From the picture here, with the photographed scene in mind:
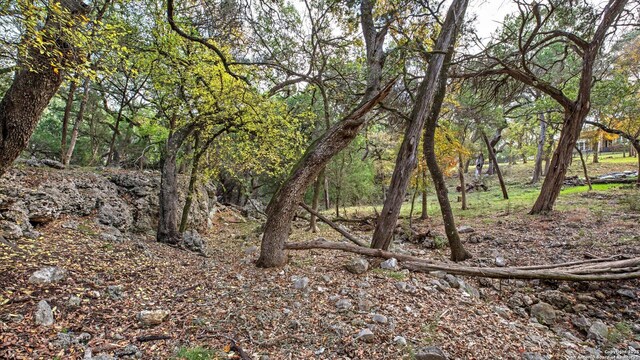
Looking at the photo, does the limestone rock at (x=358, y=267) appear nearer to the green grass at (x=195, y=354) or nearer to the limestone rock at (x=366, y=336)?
the limestone rock at (x=366, y=336)

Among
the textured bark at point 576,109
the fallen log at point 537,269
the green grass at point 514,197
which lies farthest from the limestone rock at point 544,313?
the green grass at point 514,197

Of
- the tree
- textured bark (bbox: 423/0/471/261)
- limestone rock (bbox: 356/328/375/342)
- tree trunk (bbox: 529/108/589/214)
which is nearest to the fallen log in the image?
textured bark (bbox: 423/0/471/261)

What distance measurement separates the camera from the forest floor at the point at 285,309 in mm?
2627

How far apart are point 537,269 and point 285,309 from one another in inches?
181

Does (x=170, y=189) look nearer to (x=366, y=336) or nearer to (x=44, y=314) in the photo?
(x=44, y=314)

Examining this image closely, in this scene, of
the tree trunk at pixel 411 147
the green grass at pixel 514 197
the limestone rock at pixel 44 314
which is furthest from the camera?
the green grass at pixel 514 197

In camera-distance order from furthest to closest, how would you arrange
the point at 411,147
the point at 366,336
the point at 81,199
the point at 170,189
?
the point at 170,189 → the point at 81,199 → the point at 411,147 → the point at 366,336

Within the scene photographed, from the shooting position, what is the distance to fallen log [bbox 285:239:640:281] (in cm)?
442

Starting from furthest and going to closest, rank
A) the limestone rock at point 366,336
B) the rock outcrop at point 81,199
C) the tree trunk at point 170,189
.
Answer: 1. the tree trunk at point 170,189
2. the rock outcrop at point 81,199
3. the limestone rock at point 366,336

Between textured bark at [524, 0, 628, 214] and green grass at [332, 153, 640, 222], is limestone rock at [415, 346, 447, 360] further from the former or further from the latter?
green grass at [332, 153, 640, 222]

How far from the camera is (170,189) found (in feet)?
24.4

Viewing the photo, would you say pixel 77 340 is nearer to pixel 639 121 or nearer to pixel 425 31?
pixel 425 31

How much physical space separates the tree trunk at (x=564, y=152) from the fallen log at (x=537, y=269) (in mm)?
6159

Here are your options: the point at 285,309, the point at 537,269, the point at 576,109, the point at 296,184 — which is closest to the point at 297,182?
the point at 296,184
